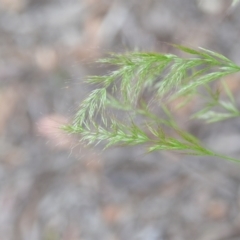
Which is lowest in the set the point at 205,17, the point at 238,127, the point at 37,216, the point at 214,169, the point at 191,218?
the point at 37,216

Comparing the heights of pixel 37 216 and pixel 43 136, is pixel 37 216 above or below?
below

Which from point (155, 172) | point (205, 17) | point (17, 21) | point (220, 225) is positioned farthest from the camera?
point (17, 21)

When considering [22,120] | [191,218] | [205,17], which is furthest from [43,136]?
[205,17]

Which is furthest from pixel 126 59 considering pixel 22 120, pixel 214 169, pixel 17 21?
pixel 17 21

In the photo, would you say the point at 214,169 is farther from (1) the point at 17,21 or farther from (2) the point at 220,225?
(1) the point at 17,21

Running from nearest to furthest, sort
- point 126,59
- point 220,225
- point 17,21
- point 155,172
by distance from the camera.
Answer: point 126,59 → point 220,225 → point 155,172 → point 17,21

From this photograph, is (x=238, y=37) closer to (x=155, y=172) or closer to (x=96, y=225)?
(x=155, y=172)

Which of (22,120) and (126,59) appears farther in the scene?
(22,120)
